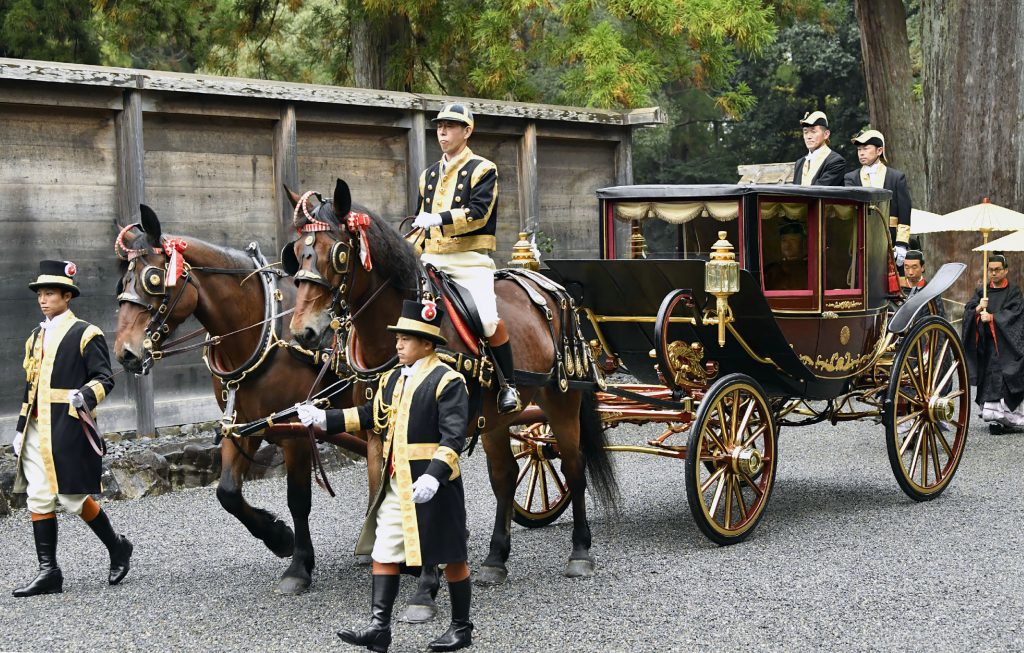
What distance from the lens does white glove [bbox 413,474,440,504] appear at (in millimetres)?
4613

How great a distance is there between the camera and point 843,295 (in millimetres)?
7844

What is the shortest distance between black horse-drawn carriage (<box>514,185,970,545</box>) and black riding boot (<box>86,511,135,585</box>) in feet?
7.98

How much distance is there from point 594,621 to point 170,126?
549cm

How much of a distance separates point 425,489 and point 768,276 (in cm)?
398

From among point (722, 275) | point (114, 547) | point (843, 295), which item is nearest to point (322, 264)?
point (114, 547)

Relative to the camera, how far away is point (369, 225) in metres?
5.76

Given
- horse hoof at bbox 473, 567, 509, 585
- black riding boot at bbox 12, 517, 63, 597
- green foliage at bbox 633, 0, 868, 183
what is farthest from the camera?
green foliage at bbox 633, 0, 868, 183

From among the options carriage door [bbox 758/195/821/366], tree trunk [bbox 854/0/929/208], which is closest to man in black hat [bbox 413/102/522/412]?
carriage door [bbox 758/195/821/366]

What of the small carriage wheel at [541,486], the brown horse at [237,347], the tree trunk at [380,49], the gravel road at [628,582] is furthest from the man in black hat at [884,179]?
the tree trunk at [380,49]

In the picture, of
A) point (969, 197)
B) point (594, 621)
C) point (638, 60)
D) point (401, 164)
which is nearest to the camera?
point (594, 621)

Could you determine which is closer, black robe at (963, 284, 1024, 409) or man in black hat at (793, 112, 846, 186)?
man in black hat at (793, 112, 846, 186)

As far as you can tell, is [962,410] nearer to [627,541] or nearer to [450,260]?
[627,541]

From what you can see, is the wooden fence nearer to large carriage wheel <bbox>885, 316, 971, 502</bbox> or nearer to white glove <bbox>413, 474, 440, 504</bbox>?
large carriage wheel <bbox>885, 316, 971, 502</bbox>

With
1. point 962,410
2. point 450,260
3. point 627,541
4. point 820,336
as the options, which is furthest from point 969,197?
point 450,260
